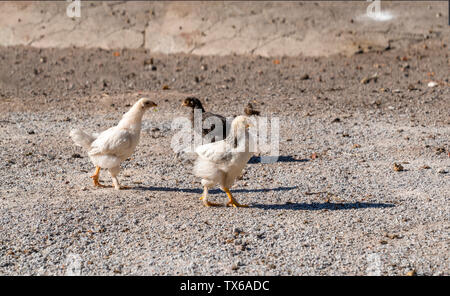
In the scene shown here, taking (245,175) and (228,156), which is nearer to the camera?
(228,156)

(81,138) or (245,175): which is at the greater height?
(81,138)

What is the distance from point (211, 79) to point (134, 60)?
75.5 inches

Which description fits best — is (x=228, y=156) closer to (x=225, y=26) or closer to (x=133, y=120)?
(x=133, y=120)

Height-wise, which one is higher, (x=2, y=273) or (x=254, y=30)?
(x=254, y=30)

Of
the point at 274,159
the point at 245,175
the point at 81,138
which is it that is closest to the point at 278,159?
the point at 274,159

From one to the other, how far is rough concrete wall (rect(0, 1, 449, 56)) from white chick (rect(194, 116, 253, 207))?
7468 millimetres

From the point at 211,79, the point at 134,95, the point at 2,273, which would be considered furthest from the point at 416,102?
the point at 2,273

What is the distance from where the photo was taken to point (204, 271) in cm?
466

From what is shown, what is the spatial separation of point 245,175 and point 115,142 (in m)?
1.61

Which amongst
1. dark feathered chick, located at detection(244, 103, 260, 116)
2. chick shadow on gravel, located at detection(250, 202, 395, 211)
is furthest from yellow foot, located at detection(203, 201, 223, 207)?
dark feathered chick, located at detection(244, 103, 260, 116)

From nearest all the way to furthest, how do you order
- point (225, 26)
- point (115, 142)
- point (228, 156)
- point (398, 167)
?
point (228, 156), point (115, 142), point (398, 167), point (225, 26)

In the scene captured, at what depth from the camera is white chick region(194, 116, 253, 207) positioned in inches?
227

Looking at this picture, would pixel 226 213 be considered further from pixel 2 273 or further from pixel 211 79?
pixel 211 79

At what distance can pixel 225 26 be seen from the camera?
1331cm
